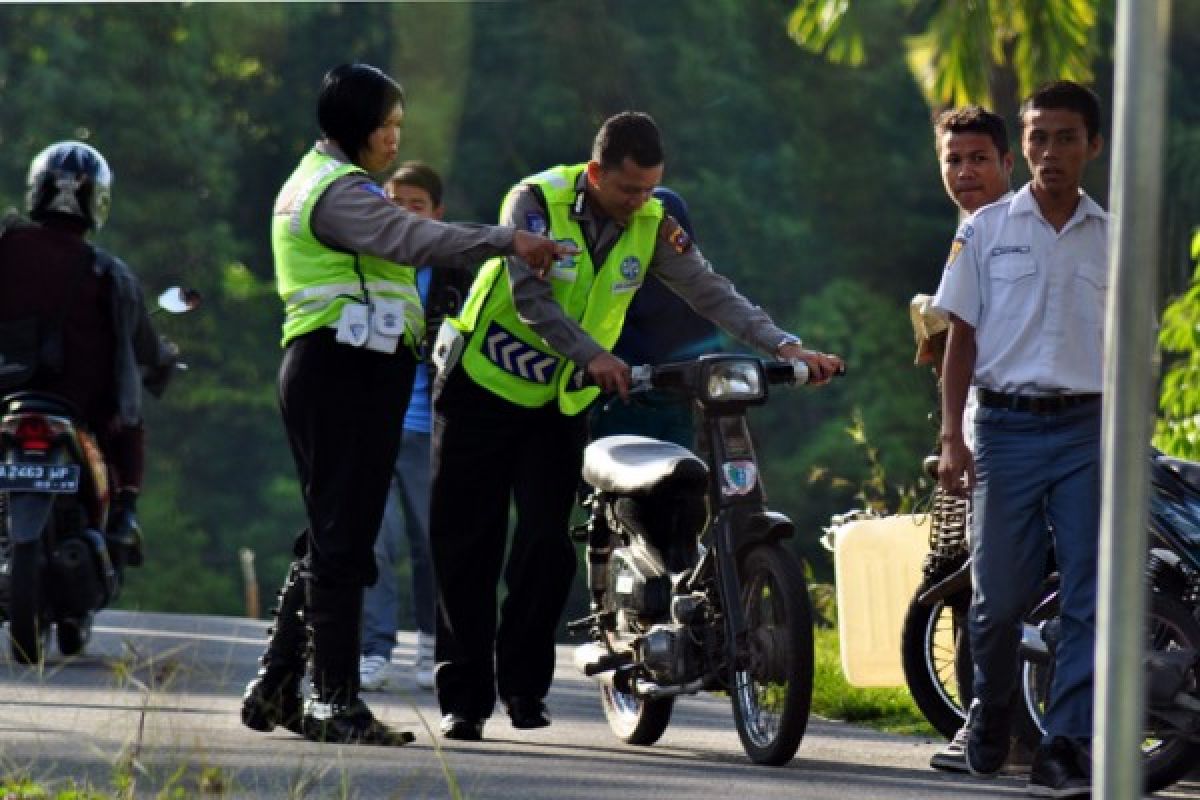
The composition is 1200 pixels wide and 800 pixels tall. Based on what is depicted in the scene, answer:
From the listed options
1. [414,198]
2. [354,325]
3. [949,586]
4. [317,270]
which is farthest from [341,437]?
[414,198]

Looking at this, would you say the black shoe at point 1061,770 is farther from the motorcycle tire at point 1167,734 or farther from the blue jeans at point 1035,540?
the motorcycle tire at point 1167,734

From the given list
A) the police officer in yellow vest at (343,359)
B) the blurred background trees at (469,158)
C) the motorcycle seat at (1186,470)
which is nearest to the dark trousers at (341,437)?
the police officer in yellow vest at (343,359)

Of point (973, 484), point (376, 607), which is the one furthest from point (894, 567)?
point (376, 607)

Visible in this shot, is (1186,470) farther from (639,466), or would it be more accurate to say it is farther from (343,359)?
(343,359)

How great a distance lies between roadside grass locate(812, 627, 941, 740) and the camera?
10.4 metres

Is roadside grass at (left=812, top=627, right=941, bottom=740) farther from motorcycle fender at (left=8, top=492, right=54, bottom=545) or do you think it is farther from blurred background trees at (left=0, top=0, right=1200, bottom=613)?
blurred background trees at (left=0, top=0, right=1200, bottom=613)

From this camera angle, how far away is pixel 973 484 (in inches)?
331

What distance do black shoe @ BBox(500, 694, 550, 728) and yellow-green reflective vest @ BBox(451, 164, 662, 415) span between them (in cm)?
88

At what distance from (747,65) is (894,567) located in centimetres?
3511

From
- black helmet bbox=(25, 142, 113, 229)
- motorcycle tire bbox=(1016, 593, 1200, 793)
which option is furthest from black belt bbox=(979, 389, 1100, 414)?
black helmet bbox=(25, 142, 113, 229)

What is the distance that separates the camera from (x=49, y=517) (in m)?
11.2

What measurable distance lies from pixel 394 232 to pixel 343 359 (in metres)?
0.42

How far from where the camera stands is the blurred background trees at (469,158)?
40.8m

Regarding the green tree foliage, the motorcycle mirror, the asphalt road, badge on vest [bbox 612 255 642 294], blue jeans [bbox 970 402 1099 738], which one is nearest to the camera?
the asphalt road
